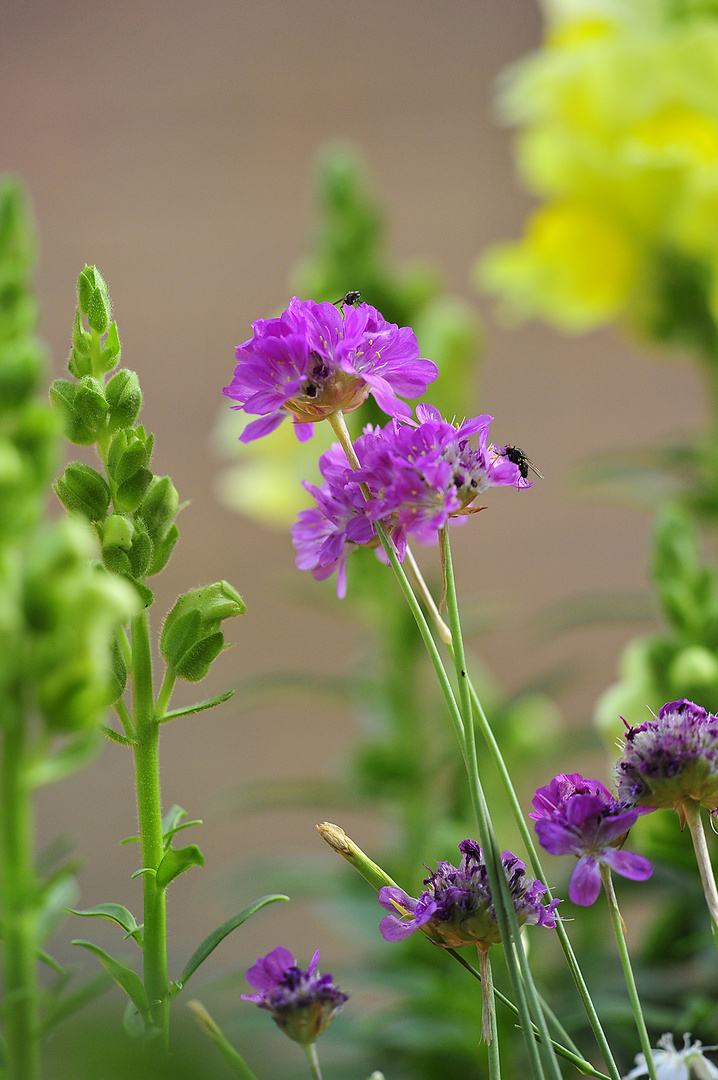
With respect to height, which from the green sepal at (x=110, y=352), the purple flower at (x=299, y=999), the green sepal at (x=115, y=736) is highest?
the green sepal at (x=110, y=352)

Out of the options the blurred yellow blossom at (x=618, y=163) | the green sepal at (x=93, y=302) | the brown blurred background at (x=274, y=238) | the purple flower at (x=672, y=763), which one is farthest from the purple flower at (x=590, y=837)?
the brown blurred background at (x=274, y=238)

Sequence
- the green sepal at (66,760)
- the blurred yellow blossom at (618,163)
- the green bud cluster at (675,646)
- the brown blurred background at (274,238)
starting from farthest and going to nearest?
the brown blurred background at (274,238), the blurred yellow blossom at (618,163), the green bud cluster at (675,646), the green sepal at (66,760)

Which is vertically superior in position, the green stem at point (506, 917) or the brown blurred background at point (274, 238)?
the brown blurred background at point (274, 238)

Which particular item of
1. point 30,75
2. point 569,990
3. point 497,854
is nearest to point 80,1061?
point 497,854

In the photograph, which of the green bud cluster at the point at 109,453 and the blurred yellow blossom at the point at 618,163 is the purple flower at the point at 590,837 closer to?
the green bud cluster at the point at 109,453

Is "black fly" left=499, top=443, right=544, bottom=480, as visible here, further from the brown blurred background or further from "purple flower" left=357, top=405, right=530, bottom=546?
the brown blurred background

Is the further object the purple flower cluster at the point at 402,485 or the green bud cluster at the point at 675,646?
the green bud cluster at the point at 675,646

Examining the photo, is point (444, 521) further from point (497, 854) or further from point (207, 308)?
point (207, 308)
